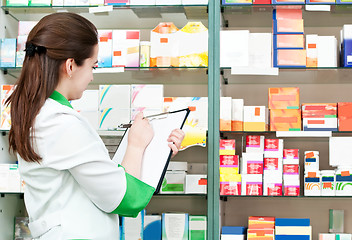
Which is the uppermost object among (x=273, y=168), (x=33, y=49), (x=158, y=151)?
(x=33, y=49)

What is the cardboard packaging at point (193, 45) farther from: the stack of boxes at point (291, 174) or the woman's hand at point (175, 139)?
the woman's hand at point (175, 139)

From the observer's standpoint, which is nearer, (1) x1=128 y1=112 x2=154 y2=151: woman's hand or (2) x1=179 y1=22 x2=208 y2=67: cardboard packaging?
(1) x1=128 y1=112 x2=154 y2=151: woman's hand

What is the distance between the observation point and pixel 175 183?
134 inches

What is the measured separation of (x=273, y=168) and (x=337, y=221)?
2.14 feet

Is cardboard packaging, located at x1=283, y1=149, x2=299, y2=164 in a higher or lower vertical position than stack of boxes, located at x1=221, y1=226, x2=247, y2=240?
higher

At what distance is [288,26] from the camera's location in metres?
3.37

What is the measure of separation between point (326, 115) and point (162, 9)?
1351 mm

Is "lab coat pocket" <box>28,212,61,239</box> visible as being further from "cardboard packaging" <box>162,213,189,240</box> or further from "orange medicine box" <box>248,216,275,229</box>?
"orange medicine box" <box>248,216,275,229</box>

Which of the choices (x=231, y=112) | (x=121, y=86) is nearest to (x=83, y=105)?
(x=121, y=86)

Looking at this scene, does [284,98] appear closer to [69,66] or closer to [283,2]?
[283,2]

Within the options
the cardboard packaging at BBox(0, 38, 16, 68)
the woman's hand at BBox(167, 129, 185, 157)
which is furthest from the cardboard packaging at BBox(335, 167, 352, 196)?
the cardboard packaging at BBox(0, 38, 16, 68)

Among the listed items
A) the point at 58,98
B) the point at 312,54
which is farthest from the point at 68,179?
the point at 312,54

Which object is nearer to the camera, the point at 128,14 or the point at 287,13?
the point at 287,13

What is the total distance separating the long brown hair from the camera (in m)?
1.53
